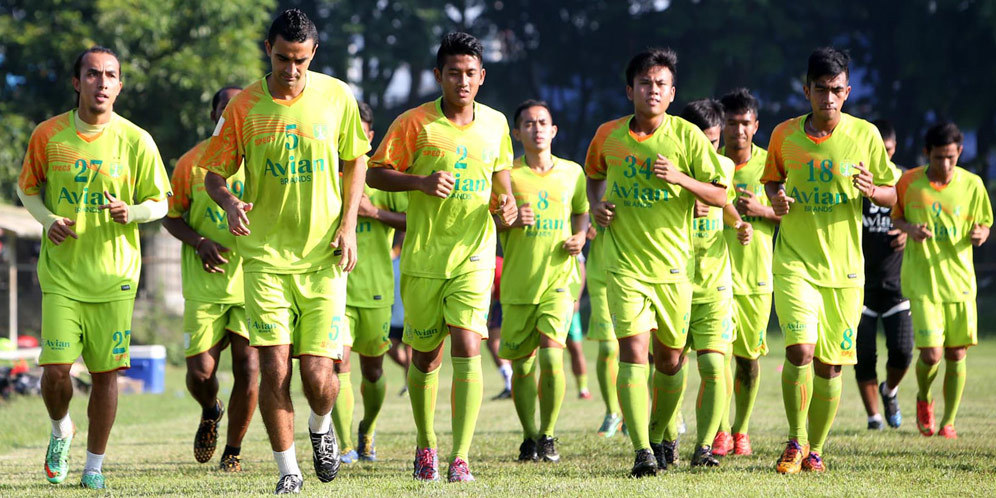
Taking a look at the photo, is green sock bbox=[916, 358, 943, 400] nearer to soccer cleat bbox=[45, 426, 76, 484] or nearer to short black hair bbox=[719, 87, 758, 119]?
short black hair bbox=[719, 87, 758, 119]

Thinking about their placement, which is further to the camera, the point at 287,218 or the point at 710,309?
the point at 710,309

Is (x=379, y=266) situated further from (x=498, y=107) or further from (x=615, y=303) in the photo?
(x=498, y=107)

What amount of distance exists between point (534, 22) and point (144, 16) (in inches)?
615

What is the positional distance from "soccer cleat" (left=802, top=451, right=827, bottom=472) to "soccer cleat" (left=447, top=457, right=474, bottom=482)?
212cm

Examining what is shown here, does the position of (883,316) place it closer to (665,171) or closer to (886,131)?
(886,131)

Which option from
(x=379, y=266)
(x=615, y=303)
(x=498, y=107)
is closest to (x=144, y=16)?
(x=498, y=107)

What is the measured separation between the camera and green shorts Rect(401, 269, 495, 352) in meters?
7.68

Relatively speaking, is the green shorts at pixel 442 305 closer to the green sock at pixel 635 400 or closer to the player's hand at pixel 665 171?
the green sock at pixel 635 400

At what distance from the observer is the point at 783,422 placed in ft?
38.5

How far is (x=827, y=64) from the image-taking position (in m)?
7.89

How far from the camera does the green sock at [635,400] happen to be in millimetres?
7691

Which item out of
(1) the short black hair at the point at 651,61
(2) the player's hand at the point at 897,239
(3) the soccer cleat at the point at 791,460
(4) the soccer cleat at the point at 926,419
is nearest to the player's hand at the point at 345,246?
(1) the short black hair at the point at 651,61

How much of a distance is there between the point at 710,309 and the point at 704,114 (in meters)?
1.50

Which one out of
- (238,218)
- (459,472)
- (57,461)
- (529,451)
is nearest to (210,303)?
(57,461)
